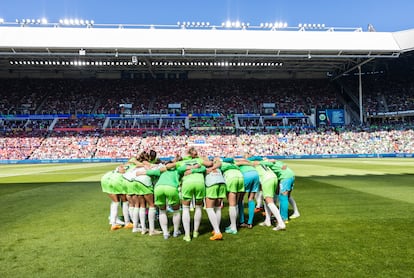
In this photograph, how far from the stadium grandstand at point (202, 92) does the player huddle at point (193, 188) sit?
32040 mm

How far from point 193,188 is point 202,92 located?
46975mm

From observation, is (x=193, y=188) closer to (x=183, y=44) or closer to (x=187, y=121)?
(x=183, y=44)

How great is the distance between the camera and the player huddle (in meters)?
6.65

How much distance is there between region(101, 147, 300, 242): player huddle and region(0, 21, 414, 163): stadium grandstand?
32.0 m

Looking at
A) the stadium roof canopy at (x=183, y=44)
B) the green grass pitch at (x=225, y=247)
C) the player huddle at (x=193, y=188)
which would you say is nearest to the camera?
the green grass pitch at (x=225, y=247)

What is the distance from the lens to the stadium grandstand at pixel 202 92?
39.4 m

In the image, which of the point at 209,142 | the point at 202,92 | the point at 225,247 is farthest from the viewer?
the point at 202,92

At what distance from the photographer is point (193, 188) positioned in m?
6.53

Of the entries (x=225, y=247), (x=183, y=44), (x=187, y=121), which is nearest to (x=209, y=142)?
(x=187, y=121)

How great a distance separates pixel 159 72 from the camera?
5341 centimetres

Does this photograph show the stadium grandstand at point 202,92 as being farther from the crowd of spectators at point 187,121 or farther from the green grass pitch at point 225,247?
the green grass pitch at point 225,247

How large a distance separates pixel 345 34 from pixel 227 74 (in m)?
20.7

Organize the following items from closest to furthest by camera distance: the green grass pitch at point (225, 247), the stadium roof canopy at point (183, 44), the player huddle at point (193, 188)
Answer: the green grass pitch at point (225, 247) < the player huddle at point (193, 188) < the stadium roof canopy at point (183, 44)

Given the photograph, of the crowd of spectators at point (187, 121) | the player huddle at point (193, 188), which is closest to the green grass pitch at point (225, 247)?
the player huddle at point (193, 188)
